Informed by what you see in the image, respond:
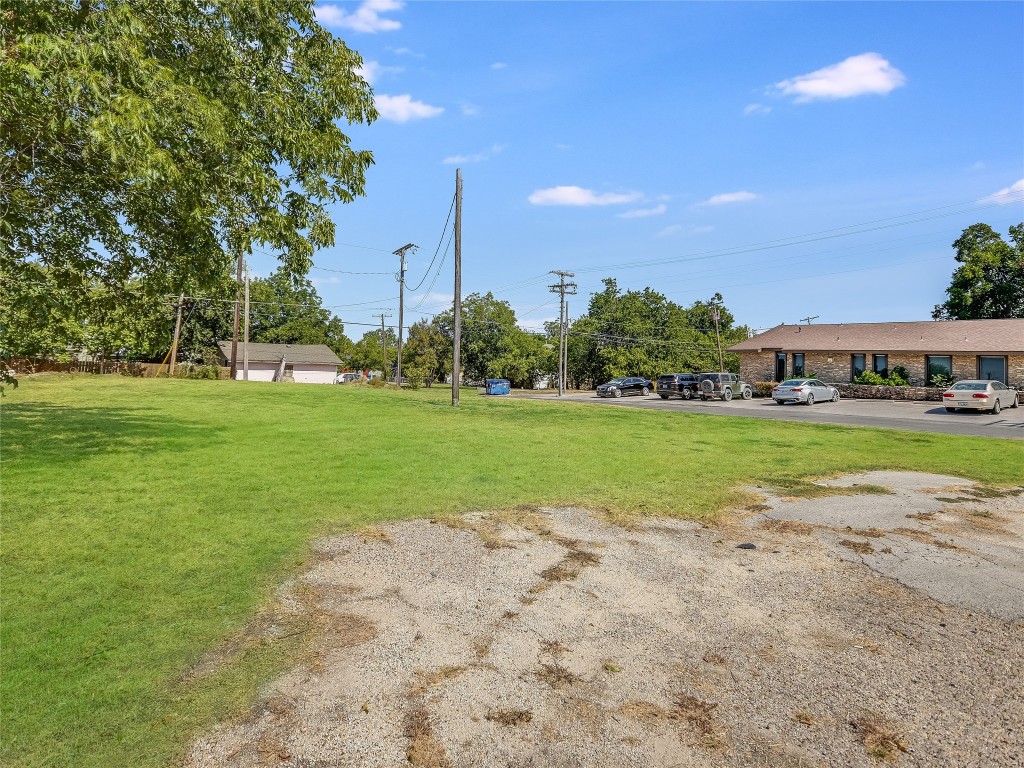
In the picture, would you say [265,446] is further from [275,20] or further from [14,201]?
[275,20]

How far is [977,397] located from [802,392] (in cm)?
855

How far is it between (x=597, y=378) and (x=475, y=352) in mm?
16306

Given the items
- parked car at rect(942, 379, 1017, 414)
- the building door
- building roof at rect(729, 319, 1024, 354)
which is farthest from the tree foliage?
parked car at rect(942, 379, 1017, 414)

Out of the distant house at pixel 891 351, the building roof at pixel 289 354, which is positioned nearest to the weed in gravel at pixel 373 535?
the distant house at pixel 891 351

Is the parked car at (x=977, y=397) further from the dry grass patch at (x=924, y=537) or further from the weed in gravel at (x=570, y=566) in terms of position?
the weed in gravel at (x=570, y=566)

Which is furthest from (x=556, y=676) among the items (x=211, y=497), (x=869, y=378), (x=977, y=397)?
(x=869, y=378)

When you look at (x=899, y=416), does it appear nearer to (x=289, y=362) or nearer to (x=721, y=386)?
(x=721, y=386)

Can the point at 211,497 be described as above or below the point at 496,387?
below

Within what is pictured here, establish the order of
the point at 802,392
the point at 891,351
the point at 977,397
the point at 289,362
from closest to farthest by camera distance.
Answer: the point at 977,397, the point at 802,392, the point at 891,351, the point at 289,362

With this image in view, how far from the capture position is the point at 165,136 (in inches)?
323

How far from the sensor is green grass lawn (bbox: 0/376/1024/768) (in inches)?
133

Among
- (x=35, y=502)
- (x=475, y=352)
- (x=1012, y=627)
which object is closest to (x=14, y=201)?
(x=35, y=502)

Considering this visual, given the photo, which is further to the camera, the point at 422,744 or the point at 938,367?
the point at 938,367

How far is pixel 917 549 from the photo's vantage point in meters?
6.30
